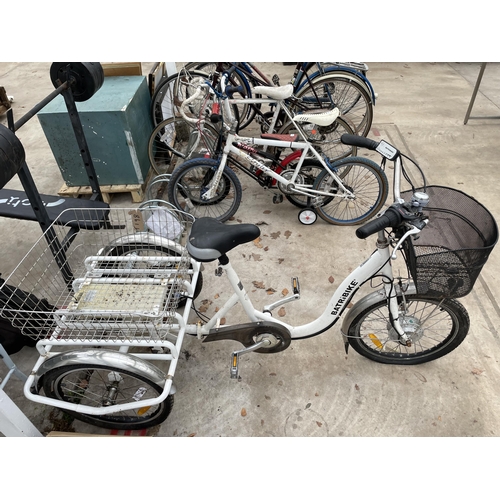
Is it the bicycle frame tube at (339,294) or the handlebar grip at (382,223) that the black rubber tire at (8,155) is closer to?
the bicycle frame tube at (339,294)

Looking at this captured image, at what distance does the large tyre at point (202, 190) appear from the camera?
11.2 feet

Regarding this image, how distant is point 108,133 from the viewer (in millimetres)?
3463

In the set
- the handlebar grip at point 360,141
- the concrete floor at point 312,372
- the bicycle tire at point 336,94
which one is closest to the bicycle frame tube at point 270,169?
the concrete floor at point 312,372

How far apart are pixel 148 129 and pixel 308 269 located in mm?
2446

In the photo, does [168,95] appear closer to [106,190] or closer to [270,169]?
[106,190]

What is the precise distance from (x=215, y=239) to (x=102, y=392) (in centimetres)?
142

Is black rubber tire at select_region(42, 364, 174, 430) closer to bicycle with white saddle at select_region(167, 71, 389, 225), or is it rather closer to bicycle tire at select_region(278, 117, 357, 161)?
bicycle with white saddle at select_region(167, 71, 389, 225)

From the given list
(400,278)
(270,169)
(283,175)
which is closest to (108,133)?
(270,169)

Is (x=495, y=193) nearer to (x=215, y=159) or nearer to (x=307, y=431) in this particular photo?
(x=215, y=159)

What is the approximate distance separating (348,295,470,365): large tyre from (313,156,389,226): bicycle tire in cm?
137

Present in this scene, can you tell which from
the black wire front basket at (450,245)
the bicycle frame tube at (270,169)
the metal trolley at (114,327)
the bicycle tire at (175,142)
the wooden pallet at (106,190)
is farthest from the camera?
the wooden pallet at (106,190)

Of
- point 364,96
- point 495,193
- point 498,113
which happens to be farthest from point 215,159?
point 498,113

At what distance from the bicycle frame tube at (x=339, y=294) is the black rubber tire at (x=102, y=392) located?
46 centimetres

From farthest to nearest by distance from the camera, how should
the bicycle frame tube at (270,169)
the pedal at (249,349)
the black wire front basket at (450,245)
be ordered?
the bicycle frame tube at (270,169)
the pedal at (249,349)
the black wire front basket at (450,245)
